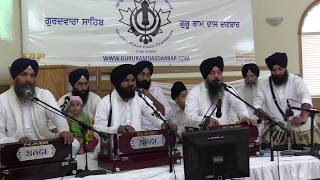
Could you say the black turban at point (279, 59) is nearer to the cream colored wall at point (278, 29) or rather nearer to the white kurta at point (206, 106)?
the white kurta at point (206, 106)

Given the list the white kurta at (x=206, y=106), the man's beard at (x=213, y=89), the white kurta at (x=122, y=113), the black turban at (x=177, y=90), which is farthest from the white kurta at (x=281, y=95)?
the white kurta at (x=122, y=113)

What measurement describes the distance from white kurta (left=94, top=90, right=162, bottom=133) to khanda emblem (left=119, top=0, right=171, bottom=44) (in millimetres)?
2551

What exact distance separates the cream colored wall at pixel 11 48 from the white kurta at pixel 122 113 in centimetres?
223

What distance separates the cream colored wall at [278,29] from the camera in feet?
26.3

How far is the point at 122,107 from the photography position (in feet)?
13.7

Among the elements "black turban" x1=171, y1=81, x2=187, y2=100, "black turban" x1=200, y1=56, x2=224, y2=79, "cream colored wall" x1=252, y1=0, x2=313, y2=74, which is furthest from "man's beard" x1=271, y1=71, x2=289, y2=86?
"cream colored wall" x1=252, y1=0, x2=313, y2=74

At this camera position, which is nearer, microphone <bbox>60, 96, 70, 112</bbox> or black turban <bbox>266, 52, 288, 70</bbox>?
microphone <bbox>60, 96, 70, 112</bbox>

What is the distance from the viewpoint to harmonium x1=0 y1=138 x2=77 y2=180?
2.90 m

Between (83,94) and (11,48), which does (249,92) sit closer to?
(83,94)

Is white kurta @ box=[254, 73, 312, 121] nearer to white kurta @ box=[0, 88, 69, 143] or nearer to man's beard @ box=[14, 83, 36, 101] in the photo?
white kurta @ box=[0, 88, 69, 143]

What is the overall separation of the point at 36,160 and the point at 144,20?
3.98 meters

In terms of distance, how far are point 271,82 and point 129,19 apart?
2599mm

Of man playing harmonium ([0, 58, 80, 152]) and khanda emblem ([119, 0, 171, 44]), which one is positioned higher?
khanda emblem ([119, 0, 171, 44])

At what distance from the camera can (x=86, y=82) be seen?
5133 mm
